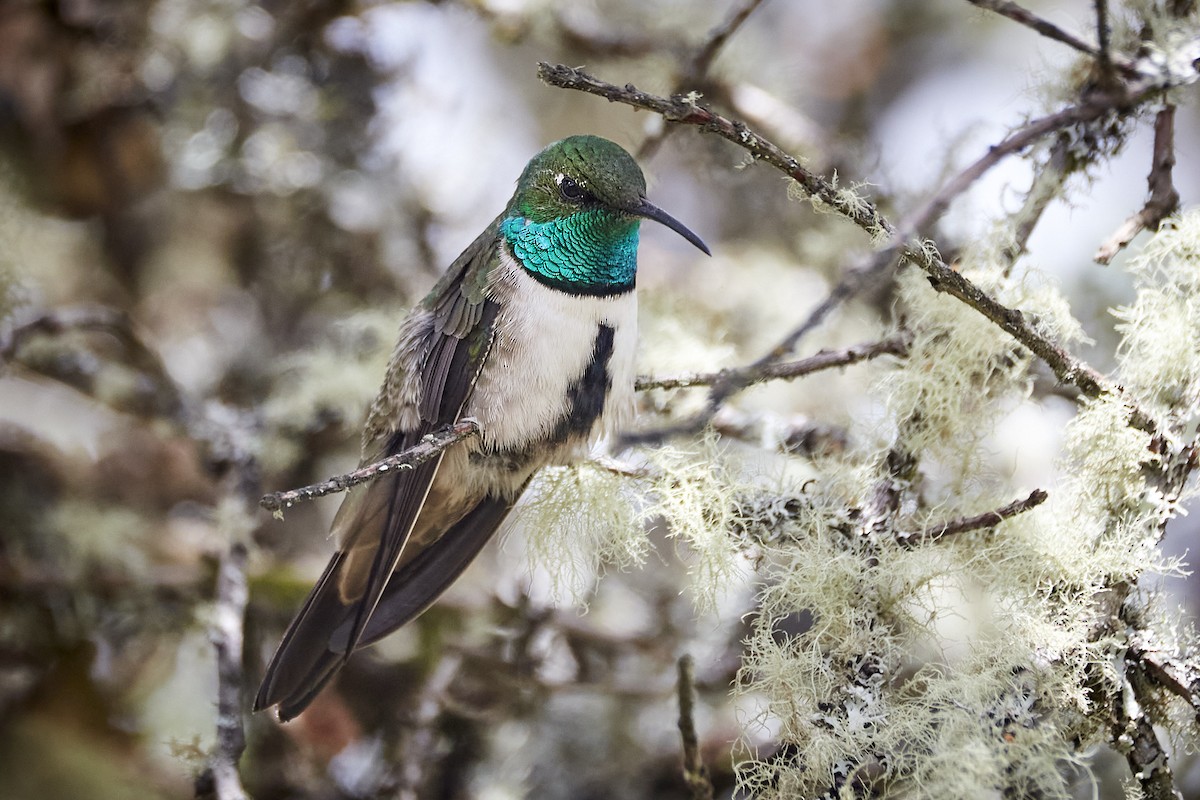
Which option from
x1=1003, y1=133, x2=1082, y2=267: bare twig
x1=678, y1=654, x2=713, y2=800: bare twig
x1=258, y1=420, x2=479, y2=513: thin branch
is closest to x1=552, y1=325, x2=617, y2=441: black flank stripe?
x1=258, y1=420, x2=479, y2=513: thin branch

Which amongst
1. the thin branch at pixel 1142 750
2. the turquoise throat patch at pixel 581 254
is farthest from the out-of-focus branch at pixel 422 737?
the thin branch at pixel 1142 750

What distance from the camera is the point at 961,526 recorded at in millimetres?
1368

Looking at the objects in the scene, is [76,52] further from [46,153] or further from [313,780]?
[313,780]

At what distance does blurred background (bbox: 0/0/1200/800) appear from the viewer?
224 cm

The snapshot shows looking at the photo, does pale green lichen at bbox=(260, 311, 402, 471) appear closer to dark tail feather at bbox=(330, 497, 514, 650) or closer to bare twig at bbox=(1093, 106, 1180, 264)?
dark tail feather at bbox=(330, 497, 514, 650)

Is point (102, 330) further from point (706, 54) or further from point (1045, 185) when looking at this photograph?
point (1045, 185)

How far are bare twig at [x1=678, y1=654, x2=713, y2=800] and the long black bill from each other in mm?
664

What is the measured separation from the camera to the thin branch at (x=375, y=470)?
119 cm

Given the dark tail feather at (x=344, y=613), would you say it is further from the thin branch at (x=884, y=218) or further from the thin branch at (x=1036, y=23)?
the thin branch at (x=1036, y=23)

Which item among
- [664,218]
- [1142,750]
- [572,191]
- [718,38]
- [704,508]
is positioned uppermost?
[718,38]

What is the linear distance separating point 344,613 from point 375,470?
505 mm

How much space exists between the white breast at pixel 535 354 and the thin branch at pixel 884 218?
Result: 46 cm

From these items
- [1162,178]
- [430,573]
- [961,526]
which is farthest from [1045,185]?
[430,573]

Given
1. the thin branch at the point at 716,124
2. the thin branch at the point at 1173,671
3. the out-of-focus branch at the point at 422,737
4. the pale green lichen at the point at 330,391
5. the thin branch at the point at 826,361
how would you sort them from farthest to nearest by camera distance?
the pale green lichen at the point at 330,391, the out-of-focus branch at the point at 422,737, the thin branch at the point at 826,361, the thin branch at the point at 1173,671, the thin branch at the point at 716,124
